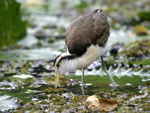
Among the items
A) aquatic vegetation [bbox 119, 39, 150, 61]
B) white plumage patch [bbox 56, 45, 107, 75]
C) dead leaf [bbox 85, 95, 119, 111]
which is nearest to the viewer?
dead leaf [bbox 85, 95, 119, 111]

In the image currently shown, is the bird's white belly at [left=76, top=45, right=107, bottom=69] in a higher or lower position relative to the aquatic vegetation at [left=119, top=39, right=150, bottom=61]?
lower

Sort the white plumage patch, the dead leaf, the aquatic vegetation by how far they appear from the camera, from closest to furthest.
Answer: the dead leaf, the white plumage patch, the aquatic vegetation

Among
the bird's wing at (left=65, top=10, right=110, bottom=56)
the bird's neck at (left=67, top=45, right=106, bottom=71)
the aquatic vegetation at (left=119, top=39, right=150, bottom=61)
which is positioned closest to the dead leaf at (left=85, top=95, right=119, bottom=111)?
the bird's neck at (left=67, top=45, right=106, bottom=71)

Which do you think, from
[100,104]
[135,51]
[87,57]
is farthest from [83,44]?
[135,51]

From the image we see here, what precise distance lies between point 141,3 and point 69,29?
33.4ft

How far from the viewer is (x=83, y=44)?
3994 millimetres

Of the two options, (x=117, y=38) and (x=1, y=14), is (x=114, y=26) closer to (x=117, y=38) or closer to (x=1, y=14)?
(x=117, y=38)

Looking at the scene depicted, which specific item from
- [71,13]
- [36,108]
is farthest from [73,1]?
[36,108]

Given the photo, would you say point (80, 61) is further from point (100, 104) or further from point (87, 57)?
point (100, 104)

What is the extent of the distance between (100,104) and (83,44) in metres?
0.91

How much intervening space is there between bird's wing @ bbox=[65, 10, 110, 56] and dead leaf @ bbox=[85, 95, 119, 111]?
750 mm

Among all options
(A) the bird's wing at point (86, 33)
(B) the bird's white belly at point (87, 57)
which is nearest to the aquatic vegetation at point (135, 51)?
(A) the bird's wing at point (86, 33)

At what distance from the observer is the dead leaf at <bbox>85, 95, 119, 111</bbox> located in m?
3.46

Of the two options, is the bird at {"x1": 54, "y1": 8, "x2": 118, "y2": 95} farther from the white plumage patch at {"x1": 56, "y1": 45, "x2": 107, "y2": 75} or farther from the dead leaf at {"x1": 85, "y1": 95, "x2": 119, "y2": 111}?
the dead leaf at {"x1": 85, "y1": 95, "x2": 119, "y2": 111}
